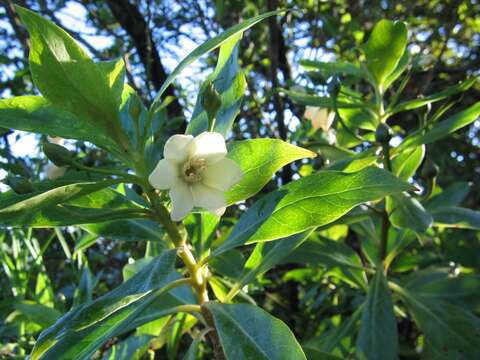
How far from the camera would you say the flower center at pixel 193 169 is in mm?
1104

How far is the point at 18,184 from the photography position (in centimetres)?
103

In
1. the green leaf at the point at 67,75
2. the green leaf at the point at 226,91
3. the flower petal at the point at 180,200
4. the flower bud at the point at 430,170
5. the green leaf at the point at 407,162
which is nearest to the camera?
the green leaf at the point at 67,75

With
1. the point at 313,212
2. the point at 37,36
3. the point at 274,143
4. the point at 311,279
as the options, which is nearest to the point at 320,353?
the point at 313,212

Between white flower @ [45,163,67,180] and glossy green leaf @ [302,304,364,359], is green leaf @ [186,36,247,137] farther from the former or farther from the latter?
glossy green leaf @ [302,304,364,359]

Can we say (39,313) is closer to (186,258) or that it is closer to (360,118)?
(186,258)

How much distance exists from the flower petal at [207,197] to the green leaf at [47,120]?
0.20 m

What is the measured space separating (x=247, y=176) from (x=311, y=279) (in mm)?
1268

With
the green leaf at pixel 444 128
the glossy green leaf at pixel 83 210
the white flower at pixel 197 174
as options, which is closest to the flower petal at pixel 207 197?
the white flower at pixel 197 174

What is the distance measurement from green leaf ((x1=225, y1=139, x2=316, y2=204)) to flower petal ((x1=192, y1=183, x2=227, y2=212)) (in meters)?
0.03

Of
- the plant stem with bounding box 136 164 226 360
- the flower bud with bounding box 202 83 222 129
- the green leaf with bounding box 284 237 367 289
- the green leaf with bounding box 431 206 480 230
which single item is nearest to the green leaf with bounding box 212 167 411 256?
the plant stem with bounding box 136 164 226 360

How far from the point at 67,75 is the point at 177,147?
24cm

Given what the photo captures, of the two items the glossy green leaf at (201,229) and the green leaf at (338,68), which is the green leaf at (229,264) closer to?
the glossy green leaf at (201,229)

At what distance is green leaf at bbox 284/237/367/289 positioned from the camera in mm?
1564

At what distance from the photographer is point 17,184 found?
1.03 meters
